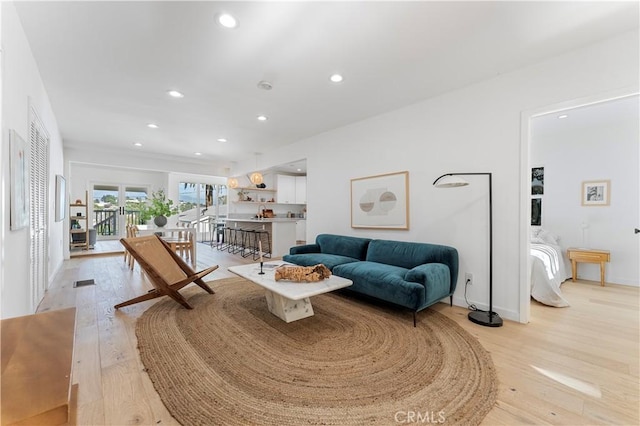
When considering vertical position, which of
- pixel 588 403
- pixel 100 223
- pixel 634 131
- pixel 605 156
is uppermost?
pixel 634 131

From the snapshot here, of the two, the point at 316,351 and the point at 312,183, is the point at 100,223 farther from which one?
the point at 316,351

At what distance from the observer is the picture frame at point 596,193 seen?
4270 millimetres

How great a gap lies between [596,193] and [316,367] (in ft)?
17.7

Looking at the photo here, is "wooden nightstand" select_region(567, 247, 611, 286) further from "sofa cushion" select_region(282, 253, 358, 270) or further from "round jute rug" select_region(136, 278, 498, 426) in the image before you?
"sofa cushion" select_region(282, 253, 358, 270)

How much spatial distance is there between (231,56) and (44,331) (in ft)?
8.21

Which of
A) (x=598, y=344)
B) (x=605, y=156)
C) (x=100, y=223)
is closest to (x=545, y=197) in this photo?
(x=605, y=156)

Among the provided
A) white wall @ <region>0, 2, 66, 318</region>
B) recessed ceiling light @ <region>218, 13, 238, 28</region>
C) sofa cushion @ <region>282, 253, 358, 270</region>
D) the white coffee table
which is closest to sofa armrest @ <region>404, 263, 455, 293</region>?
the white coffee table

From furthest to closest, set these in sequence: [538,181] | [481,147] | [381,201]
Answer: [538,181], [381,201], [481,147]

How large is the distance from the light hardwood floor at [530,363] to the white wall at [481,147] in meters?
0.56

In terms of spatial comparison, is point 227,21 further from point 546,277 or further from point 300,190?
point 300,190

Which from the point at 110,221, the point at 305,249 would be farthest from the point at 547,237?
the point at 110,221

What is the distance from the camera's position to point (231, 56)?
252 centimetres

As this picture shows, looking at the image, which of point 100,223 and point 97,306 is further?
point 100,223
